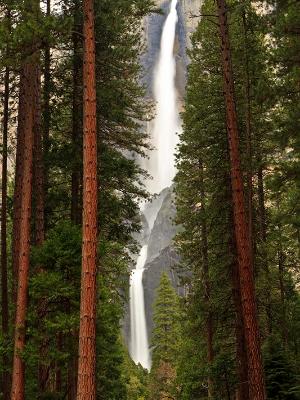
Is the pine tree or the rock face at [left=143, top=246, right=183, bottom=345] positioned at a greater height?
the rock face at [left=143, top=246, right=183, bottom=345]

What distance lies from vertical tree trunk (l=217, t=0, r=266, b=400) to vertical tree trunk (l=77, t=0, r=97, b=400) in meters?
3.03

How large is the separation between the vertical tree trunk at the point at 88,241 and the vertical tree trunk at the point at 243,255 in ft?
9.93

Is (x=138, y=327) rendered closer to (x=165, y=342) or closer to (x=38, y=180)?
(x=165, y=342)

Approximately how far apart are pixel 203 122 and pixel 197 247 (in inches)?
237

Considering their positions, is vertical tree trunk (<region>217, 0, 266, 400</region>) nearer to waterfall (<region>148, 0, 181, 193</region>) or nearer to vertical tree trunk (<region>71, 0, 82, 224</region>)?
vertical tree trunk (<region>71, 0, 82, 224</region>)

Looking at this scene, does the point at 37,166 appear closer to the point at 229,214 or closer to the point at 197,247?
the point at 229,214

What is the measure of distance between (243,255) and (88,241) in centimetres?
321

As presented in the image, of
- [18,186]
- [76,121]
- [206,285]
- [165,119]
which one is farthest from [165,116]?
[18,186]

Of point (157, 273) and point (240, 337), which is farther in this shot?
point (157, 273)

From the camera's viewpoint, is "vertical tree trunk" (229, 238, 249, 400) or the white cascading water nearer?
"vertical tree trunk" (229, 238, 249, 400)

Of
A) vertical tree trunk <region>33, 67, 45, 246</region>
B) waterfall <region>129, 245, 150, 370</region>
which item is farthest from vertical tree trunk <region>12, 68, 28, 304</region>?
waterfall <region>129, 245, 150, 370</region>

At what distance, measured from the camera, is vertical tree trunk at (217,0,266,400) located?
8688 millimetres

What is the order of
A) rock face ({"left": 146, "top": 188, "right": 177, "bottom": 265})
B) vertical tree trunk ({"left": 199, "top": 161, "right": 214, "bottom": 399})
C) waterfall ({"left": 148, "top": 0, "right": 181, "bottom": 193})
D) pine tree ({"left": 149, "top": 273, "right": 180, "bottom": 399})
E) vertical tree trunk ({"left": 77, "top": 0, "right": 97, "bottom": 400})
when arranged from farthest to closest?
waterfall ({"left": 148, "top": 0, "right": 181, "bottom": 193}) → rock face ({"left": 146, "top": 188, "right": 177, "bottom": 265}) → pine tree ({"left": 149, "top": 273, "right": 180, "bottom": 399}) → vertical tree trunk ({"left": 199, "top": 161, "right": 214, "bottom": 399}) → vertical tree trunk ({"left": 77, "top": 0, "right": 97, "bottom": 400})

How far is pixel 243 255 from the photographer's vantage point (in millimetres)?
9477
